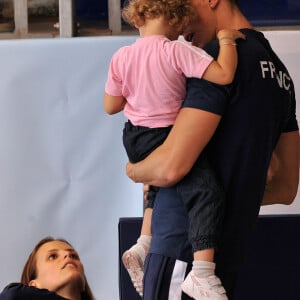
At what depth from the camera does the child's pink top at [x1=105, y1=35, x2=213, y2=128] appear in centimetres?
165

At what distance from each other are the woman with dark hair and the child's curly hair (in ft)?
4.62

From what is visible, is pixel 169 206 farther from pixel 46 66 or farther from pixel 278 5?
pixel 278 5

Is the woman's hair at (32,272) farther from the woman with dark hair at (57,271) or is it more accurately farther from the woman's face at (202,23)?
the woman's face at (202,23)

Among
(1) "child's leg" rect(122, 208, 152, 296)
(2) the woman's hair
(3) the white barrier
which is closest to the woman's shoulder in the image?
(2) the woman's hair

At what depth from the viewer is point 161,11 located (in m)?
1.71

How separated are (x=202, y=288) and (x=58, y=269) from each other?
5.40 ft

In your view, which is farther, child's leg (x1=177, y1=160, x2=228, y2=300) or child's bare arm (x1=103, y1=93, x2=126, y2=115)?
child's bare arm (x1=103, y1=93, x2=126, y2=115)

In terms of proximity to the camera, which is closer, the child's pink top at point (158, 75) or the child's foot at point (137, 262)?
the child's pink top at point (158, 75)

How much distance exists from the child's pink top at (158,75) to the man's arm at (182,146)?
9cm

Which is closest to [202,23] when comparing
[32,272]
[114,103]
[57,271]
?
[114,103]

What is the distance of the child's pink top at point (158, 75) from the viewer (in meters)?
1.65

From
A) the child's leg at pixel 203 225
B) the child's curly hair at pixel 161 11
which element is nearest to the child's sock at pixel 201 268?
the child's leg at pixel 203 225

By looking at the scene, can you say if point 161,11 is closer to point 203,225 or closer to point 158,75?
point 158,75

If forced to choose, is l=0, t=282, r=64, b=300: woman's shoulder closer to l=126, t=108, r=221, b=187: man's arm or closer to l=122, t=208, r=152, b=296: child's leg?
l=122, t=208, r=152, b=296: child's leg
